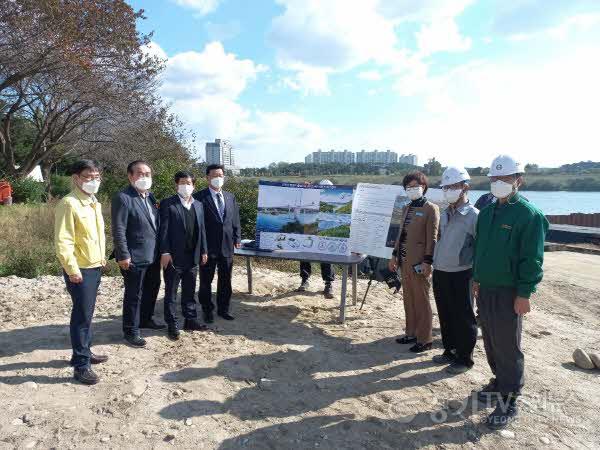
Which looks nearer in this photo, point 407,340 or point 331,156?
point 407,340

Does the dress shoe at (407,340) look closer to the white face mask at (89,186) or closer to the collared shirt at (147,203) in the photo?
the collared shirt at (147,203)

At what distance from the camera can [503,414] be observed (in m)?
3.32

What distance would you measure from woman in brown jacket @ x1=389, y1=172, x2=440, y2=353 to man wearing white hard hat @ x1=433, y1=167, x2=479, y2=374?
19cm

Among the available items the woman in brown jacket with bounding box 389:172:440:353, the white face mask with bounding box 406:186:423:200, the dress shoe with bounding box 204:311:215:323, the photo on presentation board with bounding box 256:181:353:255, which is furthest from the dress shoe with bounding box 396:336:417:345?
the dress shoe with bounding box 204:311:215:323

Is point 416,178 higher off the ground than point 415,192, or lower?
higher

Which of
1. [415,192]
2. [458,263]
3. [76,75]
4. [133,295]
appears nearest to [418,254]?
[458,263]

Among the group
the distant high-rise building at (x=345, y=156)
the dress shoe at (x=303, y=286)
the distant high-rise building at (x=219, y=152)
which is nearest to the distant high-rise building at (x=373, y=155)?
the distant high-rise building at (x=345, y=156)

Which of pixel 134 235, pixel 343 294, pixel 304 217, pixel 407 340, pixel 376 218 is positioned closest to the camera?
pixel 134 235

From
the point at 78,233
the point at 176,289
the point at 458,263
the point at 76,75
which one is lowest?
the point at 176,289

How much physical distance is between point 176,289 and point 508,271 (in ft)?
11.5

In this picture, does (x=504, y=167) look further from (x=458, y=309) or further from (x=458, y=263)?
(x=458, y=309)

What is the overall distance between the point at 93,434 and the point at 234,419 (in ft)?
3.33

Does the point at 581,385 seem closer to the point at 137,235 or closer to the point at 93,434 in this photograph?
the point at 93,434

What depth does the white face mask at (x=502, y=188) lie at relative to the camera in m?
3.36
